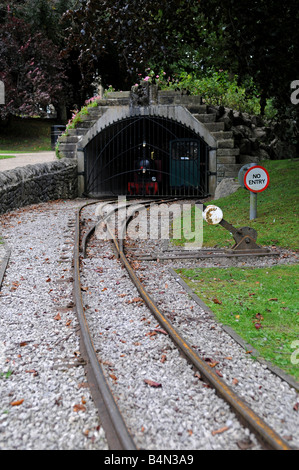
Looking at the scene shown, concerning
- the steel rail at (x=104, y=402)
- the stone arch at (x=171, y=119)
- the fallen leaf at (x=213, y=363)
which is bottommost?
the fallen leaf at (x=213, y=363)

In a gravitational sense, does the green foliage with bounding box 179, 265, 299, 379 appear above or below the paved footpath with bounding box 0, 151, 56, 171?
below

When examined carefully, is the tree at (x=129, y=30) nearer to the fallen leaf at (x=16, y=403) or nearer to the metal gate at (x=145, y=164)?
the fallen leaf at (x=16, y=403)

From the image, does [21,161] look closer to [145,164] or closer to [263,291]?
[145,164]

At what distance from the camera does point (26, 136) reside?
3622cm

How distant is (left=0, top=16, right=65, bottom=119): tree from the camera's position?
1300 inches

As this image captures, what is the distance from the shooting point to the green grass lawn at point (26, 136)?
32.5 m

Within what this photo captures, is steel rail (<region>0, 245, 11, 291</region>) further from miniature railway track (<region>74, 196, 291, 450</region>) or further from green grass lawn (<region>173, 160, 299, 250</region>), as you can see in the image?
green grass lawn (<region>173, 160, 299, 250</region>)

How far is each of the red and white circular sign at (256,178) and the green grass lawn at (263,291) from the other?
936 mm

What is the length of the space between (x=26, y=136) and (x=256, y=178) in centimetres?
2910

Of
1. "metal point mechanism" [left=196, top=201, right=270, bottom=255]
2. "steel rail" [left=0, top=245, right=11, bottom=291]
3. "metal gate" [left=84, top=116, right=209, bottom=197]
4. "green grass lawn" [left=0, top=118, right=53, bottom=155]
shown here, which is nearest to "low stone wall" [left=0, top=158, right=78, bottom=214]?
"metal gate" [left=84, top=116, right=209, bottom=197]

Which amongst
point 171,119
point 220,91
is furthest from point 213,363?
point 220,91

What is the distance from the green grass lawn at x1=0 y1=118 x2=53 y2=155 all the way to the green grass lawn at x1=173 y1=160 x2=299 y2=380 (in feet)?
75.5

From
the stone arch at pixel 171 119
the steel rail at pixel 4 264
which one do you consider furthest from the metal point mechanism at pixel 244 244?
the stone arch at pixel 171 119

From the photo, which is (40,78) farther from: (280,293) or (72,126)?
(280,293)
